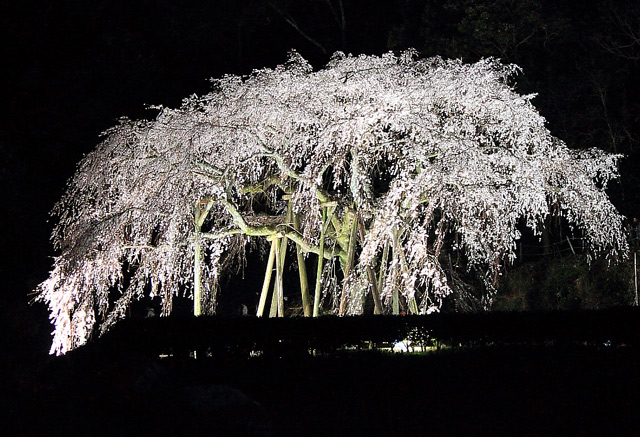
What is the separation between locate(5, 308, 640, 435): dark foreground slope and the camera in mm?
5867

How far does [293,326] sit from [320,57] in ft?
40.6

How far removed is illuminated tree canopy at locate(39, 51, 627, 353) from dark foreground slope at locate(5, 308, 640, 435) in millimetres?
1631

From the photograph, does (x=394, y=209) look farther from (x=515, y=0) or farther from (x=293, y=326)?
(x=515, y=0)

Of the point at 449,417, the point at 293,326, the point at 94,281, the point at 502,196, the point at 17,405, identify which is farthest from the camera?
the point at 94,281

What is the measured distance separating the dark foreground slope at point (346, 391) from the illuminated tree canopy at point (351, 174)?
64.2 inches

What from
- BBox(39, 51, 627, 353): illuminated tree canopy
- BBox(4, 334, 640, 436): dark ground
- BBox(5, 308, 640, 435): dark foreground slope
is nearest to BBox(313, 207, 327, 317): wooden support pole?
BBox(39, 51, 627, 353): illuminated tree canopy

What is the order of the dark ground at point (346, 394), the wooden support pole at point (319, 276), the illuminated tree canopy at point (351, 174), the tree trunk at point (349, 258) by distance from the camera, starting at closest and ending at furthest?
1. the dark ground at point (346, 394)
2. the illuminated tree canopy at point (351, 174)
3. the tree trunk at point (349, 258)
4. the wooden support pole at point (319, 276)

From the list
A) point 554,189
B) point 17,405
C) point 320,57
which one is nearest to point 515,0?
point 320,57

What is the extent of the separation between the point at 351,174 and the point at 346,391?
12.7 feet

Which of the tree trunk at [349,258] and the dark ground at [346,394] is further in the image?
the tree trunk at [349,258]

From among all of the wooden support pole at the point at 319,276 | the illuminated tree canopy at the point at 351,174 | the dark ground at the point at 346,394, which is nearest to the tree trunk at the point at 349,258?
the illuminated tree canopy at the point at 351,174

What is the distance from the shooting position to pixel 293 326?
8.50 m

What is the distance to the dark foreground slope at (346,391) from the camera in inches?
231

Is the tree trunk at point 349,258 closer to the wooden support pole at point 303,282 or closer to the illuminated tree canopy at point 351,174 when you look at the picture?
the illuminated tree canopy at point 351,174
